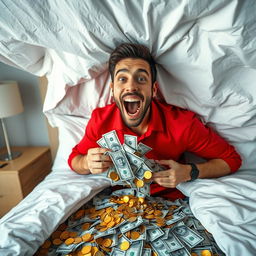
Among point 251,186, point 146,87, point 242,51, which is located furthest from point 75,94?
point 251,186

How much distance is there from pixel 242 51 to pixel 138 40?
39cm

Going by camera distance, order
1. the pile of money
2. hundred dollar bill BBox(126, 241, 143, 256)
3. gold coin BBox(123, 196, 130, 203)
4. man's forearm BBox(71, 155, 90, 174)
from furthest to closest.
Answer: man's forearm BBox(71, 155, 90, 174), gold coin BBox(123, 196, 130, 203), the pile of money, hundred dollar bill BBox(126, 241, 143, 256)

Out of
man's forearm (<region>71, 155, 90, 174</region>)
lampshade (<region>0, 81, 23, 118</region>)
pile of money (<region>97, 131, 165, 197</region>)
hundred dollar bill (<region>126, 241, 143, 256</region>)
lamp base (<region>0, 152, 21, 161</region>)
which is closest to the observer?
hundred dollar bill (<region>126, 241, 143, 256</region>)

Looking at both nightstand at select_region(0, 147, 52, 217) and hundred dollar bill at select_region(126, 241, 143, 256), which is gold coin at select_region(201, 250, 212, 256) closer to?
hundred dollar bill at select_region(126, 241, 143, 256)

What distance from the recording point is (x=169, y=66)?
37.8 inches

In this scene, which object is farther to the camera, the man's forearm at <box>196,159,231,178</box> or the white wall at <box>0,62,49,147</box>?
the white wall at <box>0,62,49,147</box>

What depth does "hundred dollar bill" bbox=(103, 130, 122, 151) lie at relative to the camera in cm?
85

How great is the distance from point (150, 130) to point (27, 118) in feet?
3.90

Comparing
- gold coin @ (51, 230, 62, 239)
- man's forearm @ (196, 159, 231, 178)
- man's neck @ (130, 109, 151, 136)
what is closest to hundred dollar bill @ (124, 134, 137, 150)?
man's neck @ (130, 109, 151, 136)

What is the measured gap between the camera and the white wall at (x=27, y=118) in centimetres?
165

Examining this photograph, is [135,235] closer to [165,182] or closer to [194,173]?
[165,182]

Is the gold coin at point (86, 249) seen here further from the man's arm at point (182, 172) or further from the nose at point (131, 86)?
the nose at point (131, 86)

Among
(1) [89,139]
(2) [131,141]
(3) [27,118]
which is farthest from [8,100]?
(2) [131,141]

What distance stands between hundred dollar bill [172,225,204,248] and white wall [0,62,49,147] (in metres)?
1.33
